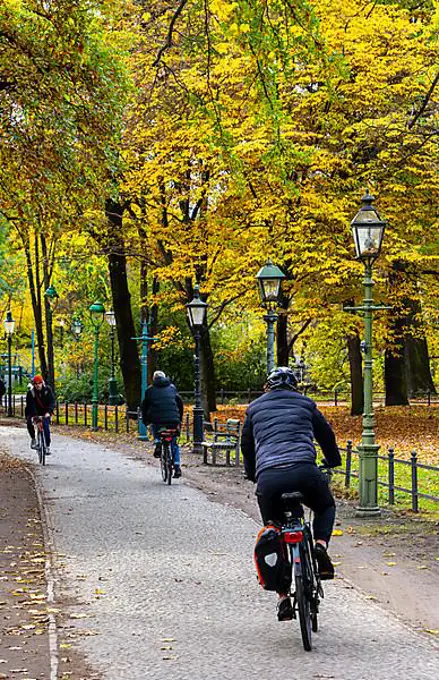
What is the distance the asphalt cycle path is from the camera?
665 cm

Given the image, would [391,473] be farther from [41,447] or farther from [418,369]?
[418,369]

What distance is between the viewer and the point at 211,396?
129 feet

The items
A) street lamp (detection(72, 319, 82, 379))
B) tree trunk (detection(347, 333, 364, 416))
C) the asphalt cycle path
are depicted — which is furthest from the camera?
street lamp (detection(72, 319, 82, 379))

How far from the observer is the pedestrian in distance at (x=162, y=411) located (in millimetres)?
18516

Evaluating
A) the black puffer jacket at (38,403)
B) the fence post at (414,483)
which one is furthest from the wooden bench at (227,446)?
the fence post at (414,483)

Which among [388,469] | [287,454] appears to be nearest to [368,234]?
[388,469]

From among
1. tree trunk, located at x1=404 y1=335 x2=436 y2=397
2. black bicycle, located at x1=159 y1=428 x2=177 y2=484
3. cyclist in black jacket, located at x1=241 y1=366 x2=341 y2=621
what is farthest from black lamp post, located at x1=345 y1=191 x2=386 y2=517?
tree trunk, located at x1=404 y1=335 x2=436 y2=397

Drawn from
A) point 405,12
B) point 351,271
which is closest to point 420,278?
point 351,271

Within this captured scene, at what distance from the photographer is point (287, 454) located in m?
7.24

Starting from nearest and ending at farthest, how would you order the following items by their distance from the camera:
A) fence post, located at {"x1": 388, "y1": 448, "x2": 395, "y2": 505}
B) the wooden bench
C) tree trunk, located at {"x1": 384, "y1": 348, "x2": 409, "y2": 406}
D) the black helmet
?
the black helmet < fence post, located at {"x1": 388, "y1": 448, "x2": 395, "y2": 505} < the wooden bench < tree trunk, located at {"x1": 384, "y1": 348, "x2": 409, "y2": 406}

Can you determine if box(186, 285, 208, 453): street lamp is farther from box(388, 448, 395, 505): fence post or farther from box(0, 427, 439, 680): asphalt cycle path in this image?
box(0, 427, 439, 680): asphalt cycle path

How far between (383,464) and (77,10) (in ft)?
42.3

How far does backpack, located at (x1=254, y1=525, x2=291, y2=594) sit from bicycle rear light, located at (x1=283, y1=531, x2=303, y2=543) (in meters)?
0.10

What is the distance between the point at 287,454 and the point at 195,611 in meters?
1.84
